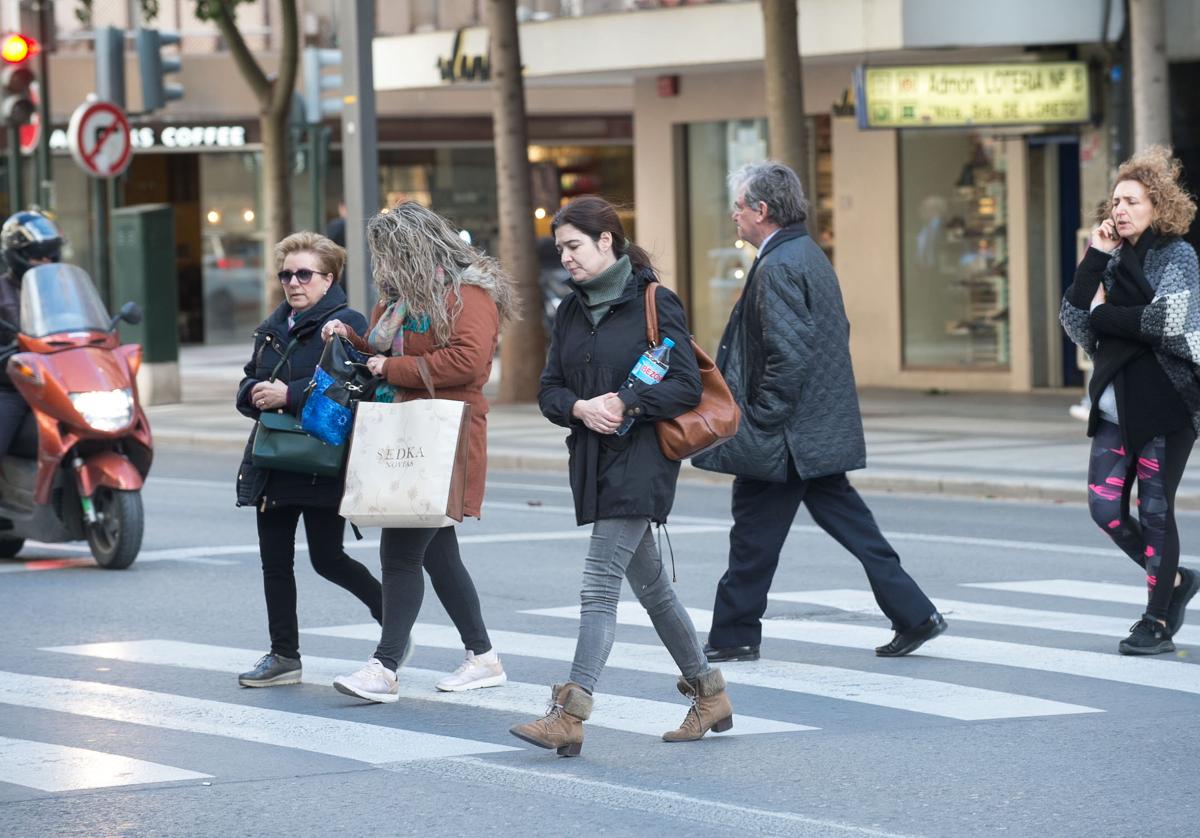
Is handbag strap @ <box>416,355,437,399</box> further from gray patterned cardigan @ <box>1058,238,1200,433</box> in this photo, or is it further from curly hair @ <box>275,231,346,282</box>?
gray patterned cardigan @ <box>1058,238,1200,433</box>

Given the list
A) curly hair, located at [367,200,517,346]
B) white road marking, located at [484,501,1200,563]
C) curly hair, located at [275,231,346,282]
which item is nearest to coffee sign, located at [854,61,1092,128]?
white road marking, located at [484,501,1200,563]

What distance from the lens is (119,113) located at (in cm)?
2323

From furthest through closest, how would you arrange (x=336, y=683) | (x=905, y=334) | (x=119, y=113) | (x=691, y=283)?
(x=691, y=283) < (x=905, y=334) < (x=119, y=113) < (x=336, y=683)

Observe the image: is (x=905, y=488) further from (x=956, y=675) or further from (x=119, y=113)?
(x=119, y=113)

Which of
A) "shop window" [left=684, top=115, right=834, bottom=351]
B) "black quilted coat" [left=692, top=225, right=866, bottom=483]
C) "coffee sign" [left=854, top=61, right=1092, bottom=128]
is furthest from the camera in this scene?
"shop window" [left=684, top=115, right=834, bottom=351]

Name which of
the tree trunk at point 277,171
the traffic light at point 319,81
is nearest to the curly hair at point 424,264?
the traffic light at point 319,81

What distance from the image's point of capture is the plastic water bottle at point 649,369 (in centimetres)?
694

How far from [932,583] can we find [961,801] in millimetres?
4727

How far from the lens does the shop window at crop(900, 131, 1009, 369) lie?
23922mm

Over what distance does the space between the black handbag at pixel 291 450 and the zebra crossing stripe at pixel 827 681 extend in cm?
127

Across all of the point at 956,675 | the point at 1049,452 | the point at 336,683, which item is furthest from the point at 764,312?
the point at 1049,452

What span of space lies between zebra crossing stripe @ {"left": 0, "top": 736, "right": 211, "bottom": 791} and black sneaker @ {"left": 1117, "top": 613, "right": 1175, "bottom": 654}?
376 cm

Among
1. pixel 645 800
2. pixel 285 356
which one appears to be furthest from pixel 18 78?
pixel 645 800

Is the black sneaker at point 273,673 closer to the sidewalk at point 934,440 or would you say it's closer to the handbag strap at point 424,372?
the handbag strap at point 424,372
